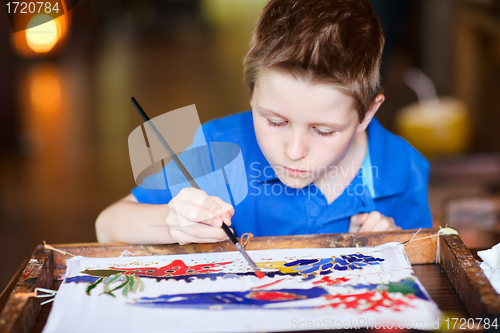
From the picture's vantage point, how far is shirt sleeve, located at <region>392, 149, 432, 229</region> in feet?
3.32

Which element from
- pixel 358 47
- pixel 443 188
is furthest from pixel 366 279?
pixel 443 188

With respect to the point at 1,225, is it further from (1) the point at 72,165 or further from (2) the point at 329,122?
(2) the point at 329,122

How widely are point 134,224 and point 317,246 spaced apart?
1.05 ft

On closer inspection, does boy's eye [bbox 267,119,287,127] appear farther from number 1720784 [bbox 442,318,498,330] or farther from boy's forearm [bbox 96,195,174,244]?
number 1720784 [bbox 442,318,498,330]

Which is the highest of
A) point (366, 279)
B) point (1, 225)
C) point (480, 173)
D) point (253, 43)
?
point (253, 43)

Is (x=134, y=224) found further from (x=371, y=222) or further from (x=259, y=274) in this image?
(x=371, y=222)

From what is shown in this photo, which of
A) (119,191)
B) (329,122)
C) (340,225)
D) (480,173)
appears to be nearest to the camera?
(329,122)

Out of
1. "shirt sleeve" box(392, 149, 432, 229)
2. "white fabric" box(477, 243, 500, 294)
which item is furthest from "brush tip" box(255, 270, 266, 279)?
"shirt sleeve" box(392, 149, 432, 229)

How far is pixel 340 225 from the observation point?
0.95 metres

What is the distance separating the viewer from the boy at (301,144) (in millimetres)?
717

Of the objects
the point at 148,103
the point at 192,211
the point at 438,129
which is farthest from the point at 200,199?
the point at 148,103

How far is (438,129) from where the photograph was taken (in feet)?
7.14

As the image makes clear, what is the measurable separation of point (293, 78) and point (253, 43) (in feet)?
0.49

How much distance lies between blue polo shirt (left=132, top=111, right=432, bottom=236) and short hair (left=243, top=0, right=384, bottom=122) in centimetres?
18
